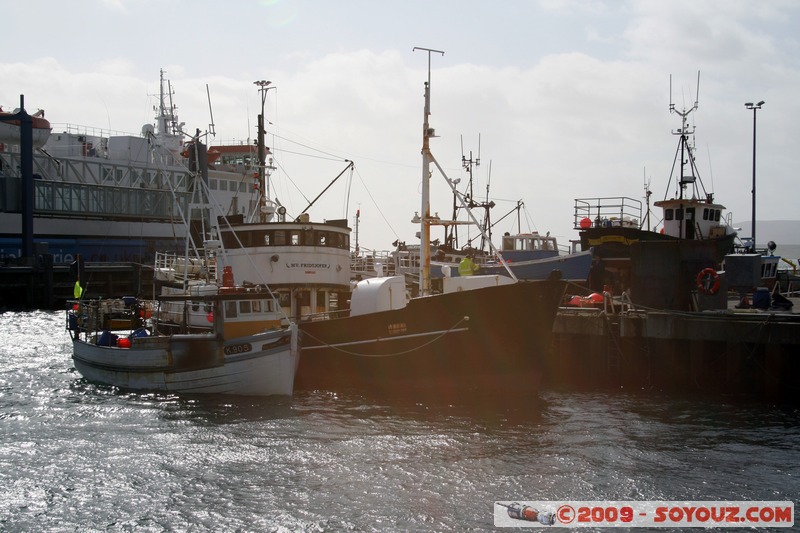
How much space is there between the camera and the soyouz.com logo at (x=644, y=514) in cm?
1288

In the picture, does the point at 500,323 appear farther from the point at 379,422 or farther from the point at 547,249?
the point at 547,249

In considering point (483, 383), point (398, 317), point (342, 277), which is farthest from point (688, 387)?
point (342, 277)

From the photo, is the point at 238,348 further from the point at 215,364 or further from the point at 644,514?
the point at 644,514

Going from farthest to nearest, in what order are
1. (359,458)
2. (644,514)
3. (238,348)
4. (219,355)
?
(219,355) → (238,348) → (359,458) → (644,514)

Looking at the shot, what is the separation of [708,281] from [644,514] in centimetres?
1457

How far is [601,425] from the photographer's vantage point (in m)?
19.5

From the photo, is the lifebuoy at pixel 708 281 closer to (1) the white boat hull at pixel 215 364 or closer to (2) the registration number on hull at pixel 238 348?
(1) the white boat hull at pixel 215 364

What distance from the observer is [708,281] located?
25.8 metres

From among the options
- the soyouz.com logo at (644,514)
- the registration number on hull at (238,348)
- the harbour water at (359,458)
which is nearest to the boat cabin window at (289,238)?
the registration number on hull at (238,348)

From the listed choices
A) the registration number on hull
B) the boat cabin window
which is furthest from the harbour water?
the boat cabin window

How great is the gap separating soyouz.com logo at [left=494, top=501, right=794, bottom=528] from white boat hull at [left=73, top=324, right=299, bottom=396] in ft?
36.3

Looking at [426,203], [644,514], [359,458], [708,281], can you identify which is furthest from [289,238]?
[644,514]

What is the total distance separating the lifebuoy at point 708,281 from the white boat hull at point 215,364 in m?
14.1

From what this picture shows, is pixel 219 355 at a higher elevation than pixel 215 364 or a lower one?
higher
